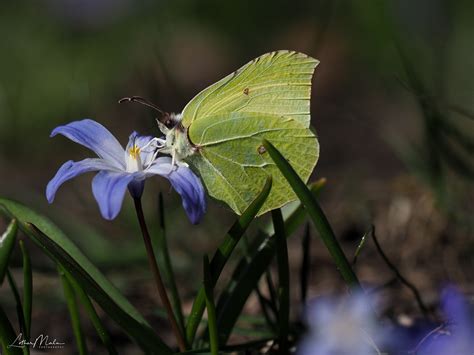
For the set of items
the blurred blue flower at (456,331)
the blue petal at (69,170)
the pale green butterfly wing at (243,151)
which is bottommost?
the blurred blue flower at (456,331)

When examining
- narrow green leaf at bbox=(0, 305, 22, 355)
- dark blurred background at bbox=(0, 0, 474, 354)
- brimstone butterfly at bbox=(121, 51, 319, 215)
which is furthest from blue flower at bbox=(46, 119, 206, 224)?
dark blurred background at bbox=(0, 0, 474, 354)

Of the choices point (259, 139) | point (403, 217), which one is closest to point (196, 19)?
point (403, 217)

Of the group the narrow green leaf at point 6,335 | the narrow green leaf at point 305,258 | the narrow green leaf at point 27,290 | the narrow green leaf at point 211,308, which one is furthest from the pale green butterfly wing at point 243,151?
the narrow green leaf at point 6,335

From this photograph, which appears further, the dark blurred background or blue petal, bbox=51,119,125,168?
the dark blurred background

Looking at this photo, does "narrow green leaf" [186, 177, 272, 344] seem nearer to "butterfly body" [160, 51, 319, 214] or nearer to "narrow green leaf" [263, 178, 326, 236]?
"butterfly body" [160, 51, 319, 214]

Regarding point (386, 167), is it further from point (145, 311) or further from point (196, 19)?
point (196, 19)

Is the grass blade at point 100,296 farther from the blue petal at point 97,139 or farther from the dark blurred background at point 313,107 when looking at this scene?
the dark blurred background at point 313,107
